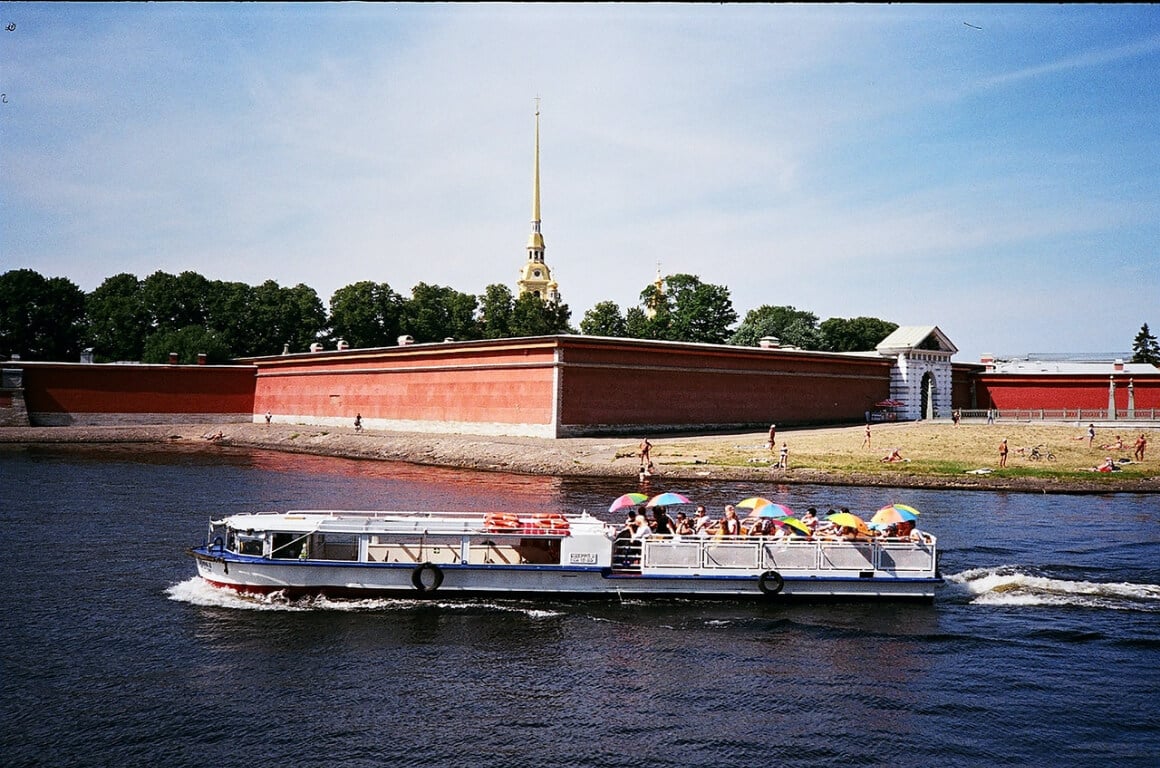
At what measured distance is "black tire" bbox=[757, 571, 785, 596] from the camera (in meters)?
21.5

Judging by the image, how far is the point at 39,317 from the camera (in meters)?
94.7

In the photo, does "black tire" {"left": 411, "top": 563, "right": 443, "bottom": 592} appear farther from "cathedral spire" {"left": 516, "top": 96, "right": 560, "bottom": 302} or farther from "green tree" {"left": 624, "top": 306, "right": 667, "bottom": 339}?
"cathedral spire" {"left": 516, "top": 96, "right": 560, "bottom": 302}

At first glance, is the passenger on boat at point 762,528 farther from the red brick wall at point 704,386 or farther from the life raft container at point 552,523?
the red brick wall at point 704,386

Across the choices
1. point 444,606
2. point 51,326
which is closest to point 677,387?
point 444,606

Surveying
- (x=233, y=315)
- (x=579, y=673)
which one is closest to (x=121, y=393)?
(x=233, y=315)

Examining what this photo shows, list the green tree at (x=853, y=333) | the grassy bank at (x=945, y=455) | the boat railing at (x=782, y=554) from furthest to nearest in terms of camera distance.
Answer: the green tree at (x=853, y=333) < the grassy bank at (x=945, y=455) < the boat railing at (x=782, y=554)

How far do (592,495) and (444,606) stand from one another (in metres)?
16.9

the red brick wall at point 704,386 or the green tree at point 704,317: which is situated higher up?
the green tree at point 704,317

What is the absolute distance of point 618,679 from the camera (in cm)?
1694

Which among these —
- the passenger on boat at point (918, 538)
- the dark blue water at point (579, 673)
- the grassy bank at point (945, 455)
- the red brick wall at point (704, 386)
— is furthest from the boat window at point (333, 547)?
the red brick wall at point (704, 386)

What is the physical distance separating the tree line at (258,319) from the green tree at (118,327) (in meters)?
0.10

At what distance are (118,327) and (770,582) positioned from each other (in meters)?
91.0

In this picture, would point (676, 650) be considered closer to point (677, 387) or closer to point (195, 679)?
point (195, 679)

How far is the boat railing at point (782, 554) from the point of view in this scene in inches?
856
